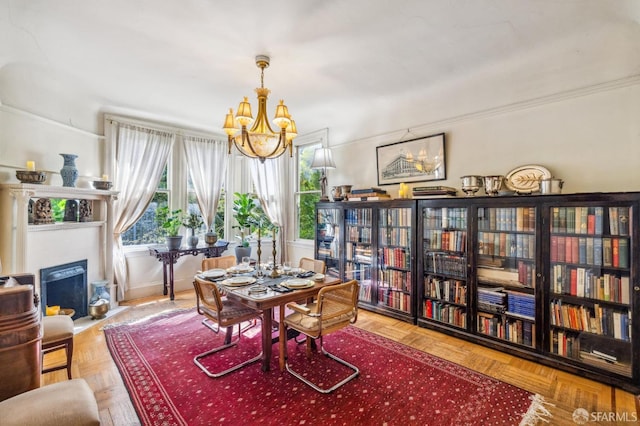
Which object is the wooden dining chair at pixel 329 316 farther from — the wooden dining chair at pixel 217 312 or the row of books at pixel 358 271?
the row of books at pixel 358 271

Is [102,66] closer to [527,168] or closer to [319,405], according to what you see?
[319,405]

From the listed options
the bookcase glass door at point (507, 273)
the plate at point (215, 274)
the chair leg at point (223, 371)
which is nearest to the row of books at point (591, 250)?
the bookcase glass door at point (507, 273)

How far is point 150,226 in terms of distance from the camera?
4723mm

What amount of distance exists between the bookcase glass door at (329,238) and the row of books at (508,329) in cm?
195

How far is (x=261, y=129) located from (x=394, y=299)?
259cm

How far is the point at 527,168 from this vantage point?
299cm

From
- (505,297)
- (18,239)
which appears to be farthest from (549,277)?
(18,239)

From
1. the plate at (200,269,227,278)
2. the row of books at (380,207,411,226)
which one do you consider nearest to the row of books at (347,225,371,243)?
the row of books at (380,207,411,226)

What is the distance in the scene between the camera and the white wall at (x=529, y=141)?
8.44ft

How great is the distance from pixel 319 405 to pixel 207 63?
10.5 ft

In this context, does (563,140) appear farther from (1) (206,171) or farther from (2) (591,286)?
(1) (206,171)

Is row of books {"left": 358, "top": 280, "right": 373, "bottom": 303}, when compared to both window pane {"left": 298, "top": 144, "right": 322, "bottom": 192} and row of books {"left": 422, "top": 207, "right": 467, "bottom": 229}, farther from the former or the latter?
window pane {"left": 298, "top": 144, "right": 322, "bottom": 192}

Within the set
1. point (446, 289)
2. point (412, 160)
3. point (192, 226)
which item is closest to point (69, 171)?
point (192, 226)

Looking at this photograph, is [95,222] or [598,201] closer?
[598,201]
